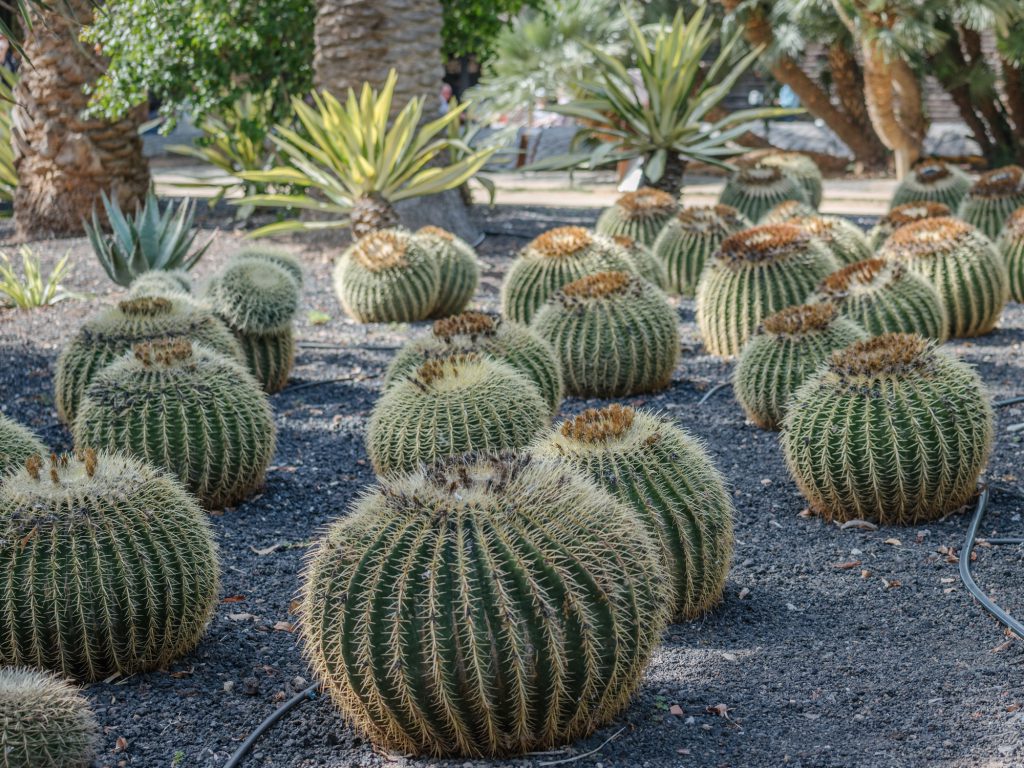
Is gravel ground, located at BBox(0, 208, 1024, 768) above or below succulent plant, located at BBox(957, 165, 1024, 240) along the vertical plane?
below

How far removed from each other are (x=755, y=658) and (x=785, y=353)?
7.75ft

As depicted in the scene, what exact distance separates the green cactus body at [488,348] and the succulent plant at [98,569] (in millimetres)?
1953

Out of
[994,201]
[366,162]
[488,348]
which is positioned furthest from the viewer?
[994,201]

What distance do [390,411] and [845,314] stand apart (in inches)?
106

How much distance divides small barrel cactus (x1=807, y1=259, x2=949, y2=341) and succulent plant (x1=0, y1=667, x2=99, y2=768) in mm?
4459

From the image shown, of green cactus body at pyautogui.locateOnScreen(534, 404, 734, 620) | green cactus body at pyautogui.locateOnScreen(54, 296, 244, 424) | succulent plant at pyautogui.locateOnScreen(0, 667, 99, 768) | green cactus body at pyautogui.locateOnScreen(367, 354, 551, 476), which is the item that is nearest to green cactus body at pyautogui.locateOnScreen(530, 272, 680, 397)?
green cactus body at pyautogui.locateOnScreen(367, 354, 551, 476)

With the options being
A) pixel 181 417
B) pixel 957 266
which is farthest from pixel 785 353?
pixel 181 417

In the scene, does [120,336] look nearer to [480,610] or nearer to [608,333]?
[608,333]

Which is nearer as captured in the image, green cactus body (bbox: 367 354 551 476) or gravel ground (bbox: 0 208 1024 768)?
gravel ground (bbox: 0 208 1024 768)

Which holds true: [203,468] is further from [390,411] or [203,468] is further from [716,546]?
[716,546]

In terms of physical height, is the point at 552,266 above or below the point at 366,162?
below

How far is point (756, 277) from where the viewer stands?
6.91 meters

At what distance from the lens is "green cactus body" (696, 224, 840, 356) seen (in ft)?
22.6

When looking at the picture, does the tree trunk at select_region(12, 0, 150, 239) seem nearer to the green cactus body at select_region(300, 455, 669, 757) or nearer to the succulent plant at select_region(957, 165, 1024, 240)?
the succulent plant at select_region(957, 165, 1024, 240)
